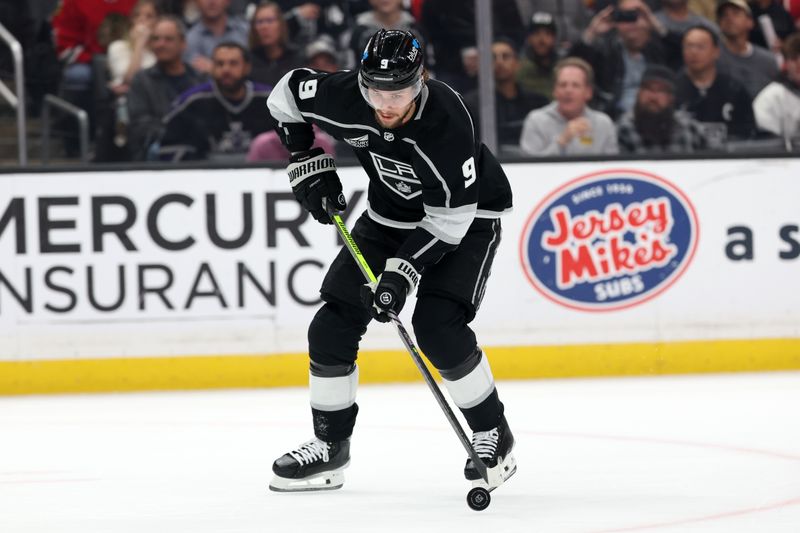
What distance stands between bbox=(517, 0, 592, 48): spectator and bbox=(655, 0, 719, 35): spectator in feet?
1.25

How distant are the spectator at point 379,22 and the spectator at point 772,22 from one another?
1689 mm

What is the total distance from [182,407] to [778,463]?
95.4 inches

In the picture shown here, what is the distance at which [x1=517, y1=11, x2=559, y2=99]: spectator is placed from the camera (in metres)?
6.62

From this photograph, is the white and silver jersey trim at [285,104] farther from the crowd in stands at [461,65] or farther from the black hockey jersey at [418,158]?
the crowd in stands at [461,65]

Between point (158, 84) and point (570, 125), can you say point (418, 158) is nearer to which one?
point (570, 125)

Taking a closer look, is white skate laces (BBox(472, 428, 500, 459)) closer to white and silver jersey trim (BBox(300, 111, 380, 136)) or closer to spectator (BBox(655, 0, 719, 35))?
white and silver jersey trim (BBox(300, 111, 380, 136))

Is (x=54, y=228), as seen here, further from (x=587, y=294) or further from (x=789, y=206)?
(x=789, y=206)

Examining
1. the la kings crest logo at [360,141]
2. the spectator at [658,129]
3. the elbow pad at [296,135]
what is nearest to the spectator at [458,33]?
the spectator at [658,129]

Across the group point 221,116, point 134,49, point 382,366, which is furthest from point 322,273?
point 134,49

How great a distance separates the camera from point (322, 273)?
19.3 feet

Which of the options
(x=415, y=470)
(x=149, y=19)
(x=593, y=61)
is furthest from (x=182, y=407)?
(x=593, y=61)

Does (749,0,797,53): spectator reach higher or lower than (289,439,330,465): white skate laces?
higher

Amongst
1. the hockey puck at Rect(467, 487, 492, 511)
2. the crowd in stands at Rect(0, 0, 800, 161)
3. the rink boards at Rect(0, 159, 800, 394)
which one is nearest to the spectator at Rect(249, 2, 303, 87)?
the crowd in stands at Rect(0, 0, 800, 161)

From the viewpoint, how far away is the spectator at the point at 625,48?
22.1 ft
